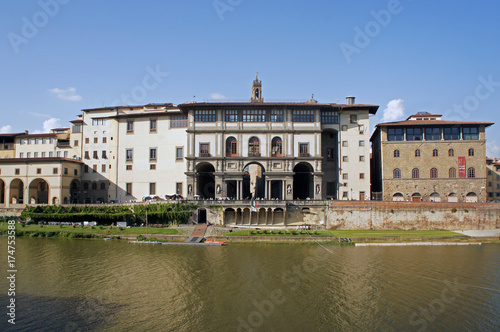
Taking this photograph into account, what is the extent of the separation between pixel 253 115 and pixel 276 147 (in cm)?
710

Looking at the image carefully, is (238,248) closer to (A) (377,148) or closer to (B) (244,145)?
(B) (244,145)

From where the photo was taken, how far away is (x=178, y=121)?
66.8m

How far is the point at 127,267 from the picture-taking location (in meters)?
32.7

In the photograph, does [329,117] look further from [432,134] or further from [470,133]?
[470,133]

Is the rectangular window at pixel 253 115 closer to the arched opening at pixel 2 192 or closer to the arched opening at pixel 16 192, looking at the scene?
the arched opening at pixel 16 192

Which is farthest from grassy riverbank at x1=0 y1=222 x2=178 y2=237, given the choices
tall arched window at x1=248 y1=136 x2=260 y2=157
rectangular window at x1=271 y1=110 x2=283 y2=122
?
rectangular window at x1=271 y1=110 x2=283 y2=122

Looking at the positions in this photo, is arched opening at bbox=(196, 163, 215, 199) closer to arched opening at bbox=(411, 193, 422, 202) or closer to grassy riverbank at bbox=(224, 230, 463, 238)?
grassy riverbank at bbox=(224, 230, 463, 238)

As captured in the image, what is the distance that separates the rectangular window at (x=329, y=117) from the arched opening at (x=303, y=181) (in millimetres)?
9116

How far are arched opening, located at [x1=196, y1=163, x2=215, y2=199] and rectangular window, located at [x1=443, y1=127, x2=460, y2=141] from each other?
43233mm

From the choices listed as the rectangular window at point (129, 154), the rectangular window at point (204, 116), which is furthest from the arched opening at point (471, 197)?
the rectangular window at point (129, 154)

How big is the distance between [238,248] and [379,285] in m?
19.0

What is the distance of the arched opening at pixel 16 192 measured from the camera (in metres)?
66.5

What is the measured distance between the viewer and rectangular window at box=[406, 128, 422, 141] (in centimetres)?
6309

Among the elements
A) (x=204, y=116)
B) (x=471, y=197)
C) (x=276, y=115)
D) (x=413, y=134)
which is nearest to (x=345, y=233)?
(x=276, y=115)
